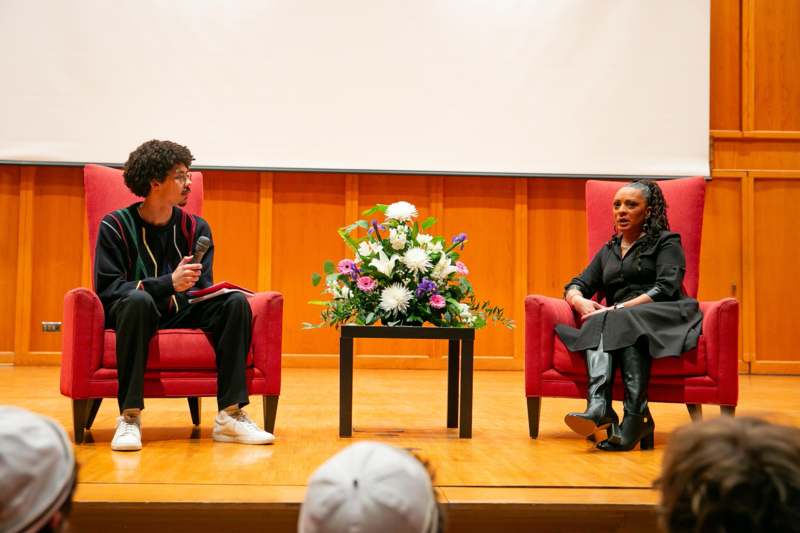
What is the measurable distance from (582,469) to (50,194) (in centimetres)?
453

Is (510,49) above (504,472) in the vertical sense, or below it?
above

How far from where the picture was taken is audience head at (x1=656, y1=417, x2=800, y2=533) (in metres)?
0.72

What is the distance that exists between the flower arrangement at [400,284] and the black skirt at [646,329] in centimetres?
37

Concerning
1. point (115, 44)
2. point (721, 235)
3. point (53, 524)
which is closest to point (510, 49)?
point (721, 235)

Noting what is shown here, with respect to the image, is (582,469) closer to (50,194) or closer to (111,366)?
(111,366)

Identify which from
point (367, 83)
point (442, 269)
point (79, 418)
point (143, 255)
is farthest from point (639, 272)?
point (367, 83)

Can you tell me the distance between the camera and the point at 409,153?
231 inches

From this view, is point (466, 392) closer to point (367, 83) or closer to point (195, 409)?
point (195, 409)

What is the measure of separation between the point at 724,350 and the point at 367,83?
135 inches

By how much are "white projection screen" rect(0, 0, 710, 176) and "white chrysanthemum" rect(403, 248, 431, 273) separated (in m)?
2.74

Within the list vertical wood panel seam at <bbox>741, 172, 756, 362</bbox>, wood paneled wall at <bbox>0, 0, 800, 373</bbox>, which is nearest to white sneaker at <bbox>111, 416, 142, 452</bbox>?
wood paneled wall at <bbox>0, 0, 800, 373</bbox>

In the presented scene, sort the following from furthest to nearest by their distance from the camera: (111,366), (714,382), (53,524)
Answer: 1. (714,382)
2. (111,366)
3. (53,524)

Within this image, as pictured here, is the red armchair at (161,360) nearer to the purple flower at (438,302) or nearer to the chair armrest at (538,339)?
the purple flower at (438,302)

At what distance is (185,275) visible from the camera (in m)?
2.94
